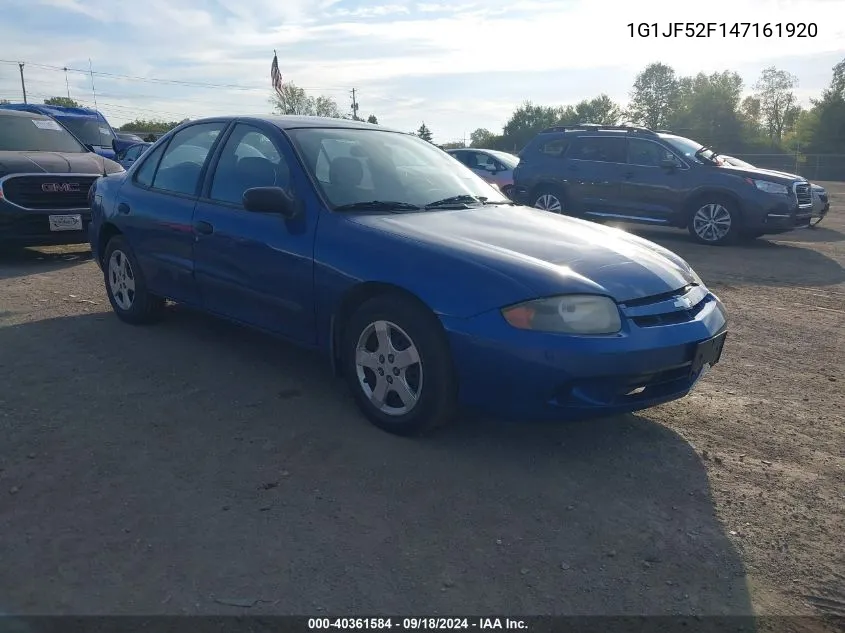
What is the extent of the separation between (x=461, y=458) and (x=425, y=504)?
18.9 inches

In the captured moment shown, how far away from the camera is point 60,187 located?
333 inches

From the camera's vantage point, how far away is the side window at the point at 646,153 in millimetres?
12141

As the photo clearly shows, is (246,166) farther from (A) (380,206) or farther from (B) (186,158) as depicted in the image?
(A) (380,206)

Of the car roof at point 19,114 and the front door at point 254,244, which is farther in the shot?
the car roof at point 19,114

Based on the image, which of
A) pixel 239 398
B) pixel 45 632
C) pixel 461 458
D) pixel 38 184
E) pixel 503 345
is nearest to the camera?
pixel 45 632

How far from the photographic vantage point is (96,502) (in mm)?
3102

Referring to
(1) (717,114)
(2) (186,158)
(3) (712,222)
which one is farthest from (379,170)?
(1) (717,114)

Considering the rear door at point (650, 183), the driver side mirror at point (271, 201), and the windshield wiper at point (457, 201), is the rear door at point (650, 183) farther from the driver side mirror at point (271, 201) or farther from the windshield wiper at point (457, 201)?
the driver side mirror at point (271, 201)

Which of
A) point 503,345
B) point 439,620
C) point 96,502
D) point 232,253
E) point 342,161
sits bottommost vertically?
point 439,620

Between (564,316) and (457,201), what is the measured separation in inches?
58.6

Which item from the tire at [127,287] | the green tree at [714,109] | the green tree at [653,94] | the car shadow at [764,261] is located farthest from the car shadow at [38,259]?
the green tree at [653,94]

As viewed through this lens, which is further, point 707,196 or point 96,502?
point 707,196

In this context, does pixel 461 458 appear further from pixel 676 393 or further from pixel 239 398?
pixel 239 398

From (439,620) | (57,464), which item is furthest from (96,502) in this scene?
(439,620)
